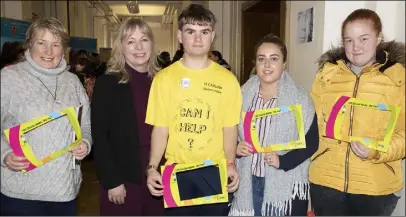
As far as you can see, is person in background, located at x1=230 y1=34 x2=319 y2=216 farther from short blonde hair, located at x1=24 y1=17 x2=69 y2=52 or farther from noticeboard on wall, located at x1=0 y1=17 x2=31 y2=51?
noticeboard on wall, located at x1=0 y1=17 x2=31 y2=51

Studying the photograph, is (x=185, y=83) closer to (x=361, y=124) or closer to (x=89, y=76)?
(x=361, y=124)

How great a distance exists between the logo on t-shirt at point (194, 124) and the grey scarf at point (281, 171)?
261 mm

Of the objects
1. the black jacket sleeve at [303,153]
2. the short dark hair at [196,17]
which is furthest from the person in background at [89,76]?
the black jacket sleeve at [303,153]

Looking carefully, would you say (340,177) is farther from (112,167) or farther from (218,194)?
(112,167)

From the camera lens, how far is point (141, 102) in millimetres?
Answer: 1866

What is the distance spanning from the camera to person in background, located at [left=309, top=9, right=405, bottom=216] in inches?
70.6

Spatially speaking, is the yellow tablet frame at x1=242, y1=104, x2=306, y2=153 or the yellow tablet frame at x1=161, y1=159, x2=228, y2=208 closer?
the yellow tablet frame at x1=161, y1=159, x2=228, y2=208

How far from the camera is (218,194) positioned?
5.64 ft

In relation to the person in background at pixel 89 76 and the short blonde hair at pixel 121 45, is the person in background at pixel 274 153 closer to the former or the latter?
the short blonde hair at pixel 121 45

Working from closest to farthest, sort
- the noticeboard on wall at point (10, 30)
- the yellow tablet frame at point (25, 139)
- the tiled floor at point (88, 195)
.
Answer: the yellow tablet frame at point (25, 139), the tiled floor at point (88, 195), the noticeboard on wall at point (10, 30)

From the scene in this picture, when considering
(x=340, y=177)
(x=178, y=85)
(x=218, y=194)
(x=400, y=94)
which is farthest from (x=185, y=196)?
(x=400, y=94)

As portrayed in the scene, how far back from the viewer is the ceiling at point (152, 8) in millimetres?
14438

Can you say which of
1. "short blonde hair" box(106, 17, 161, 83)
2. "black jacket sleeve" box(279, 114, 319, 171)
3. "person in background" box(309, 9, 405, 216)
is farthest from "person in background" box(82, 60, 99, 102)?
"person in background" box(309, 9, 405, 216)

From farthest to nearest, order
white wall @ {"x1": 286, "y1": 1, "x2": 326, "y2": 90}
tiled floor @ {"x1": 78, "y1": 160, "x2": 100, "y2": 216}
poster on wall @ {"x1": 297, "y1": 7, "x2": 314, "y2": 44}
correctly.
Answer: tiled floor @ {"x1": 78, "y1": 160, "x2": 100, "y2": 216} → poster on wall @ {"x1": 297, "y1": 7, "x2": 314, "y2": 44} → white wall @ {"x1": 286, "y1": 1, "x2": 326, "y2": 90}
